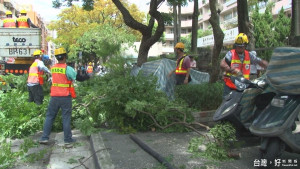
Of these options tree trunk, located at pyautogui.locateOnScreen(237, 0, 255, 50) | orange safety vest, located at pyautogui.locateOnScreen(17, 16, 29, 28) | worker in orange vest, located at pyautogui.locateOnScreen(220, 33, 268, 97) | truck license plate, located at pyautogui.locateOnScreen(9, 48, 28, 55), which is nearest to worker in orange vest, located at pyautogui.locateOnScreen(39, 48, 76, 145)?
worker in orange vest, located at pyautogui.locateOnScreen(220, 33, 268, 97)

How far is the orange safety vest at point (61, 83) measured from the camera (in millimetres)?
5516

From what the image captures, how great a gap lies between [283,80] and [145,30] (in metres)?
7.92

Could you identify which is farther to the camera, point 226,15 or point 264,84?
point 226,15

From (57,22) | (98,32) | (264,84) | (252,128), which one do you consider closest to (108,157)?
(252,128)

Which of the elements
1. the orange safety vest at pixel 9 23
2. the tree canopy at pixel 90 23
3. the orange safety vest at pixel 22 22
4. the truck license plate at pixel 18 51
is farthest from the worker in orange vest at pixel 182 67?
the tree canopy at pixel 90 23

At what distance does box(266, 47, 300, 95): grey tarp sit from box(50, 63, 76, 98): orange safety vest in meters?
3.52

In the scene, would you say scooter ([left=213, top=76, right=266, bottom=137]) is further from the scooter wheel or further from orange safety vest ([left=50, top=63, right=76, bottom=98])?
orange safety vest ([left=50, top=63, right=76, bottom=98])

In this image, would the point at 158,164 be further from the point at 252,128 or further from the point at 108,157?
the point at 252,128

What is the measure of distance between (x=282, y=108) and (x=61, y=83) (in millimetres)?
3722

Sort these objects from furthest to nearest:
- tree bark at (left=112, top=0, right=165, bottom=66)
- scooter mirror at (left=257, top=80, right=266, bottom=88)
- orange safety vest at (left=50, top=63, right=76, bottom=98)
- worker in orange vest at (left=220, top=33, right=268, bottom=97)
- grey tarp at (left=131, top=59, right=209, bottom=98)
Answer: tree bark at (left=112, top=0, right=165, bottom=66) < grey tarp at (left=131, top=59, right=209, bottom=98) < orange safety vest at (left=50, top=63, right=76, bottom=98) < worker in orange vest at (left=220, top=33, right=268, bottom=97) < scooter mirror at (left=257, top=80, right=266, bottom=88)

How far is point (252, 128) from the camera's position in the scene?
357 centimetres

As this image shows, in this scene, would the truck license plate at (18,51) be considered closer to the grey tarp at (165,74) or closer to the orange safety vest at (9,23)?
the orange safety vest at (9,23)

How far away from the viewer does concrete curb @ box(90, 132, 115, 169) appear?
3992mm

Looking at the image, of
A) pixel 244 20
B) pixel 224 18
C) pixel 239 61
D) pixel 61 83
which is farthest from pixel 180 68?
pixel 224 18
